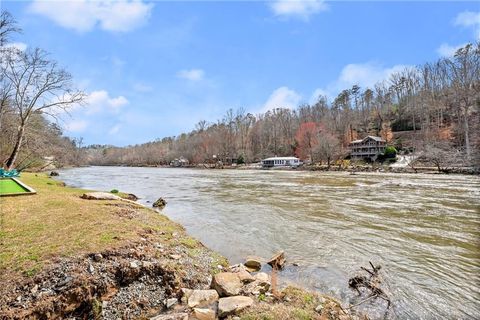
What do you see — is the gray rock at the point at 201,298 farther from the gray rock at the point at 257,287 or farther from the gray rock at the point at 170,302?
the gray rock at the point at 257,287

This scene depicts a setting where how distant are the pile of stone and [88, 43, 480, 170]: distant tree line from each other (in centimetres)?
4207

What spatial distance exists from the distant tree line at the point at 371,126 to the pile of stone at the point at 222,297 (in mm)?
42066

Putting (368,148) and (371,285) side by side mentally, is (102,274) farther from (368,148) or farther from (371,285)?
(368,148)

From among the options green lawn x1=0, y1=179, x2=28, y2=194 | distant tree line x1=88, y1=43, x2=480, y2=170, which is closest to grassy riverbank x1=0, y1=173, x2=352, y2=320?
green lawn x1=0, y1=179, x2=28, y2=194

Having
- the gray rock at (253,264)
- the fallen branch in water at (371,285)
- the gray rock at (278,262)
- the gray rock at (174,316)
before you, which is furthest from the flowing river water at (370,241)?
the gray rock at (174,316)

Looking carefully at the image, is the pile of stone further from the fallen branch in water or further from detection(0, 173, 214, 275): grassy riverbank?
detection(0, 173, 214, 275): grassy riverbank

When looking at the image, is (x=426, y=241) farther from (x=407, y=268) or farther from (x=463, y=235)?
(x=407, y=268)

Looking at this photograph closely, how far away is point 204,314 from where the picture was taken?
15.0 feet

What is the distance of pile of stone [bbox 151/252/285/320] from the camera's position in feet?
15.0

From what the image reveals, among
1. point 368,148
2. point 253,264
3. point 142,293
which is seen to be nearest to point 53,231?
point 142,293

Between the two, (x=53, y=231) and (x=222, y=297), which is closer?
(x=222, y=297)

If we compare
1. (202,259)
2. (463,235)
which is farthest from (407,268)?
(202,259)

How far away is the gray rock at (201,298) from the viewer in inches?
195

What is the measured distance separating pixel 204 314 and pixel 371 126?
282 feet
